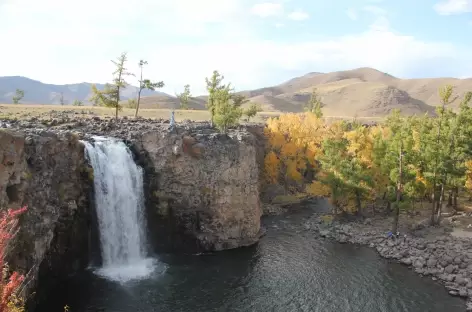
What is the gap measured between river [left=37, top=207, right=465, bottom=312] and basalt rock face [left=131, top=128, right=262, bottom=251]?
2340mm

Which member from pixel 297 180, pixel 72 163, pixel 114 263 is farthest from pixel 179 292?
pixel 297 180

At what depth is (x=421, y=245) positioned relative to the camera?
42844 millimetres

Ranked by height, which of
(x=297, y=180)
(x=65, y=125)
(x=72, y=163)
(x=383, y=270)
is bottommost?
(x=383, y=270)

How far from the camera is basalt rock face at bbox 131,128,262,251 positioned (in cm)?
4144

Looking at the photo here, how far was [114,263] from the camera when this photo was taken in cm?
3716

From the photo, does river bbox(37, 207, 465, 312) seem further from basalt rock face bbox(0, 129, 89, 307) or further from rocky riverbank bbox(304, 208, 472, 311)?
basalt rock face bbox(0, 129, 89, 307)

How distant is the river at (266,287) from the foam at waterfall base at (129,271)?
0.70m

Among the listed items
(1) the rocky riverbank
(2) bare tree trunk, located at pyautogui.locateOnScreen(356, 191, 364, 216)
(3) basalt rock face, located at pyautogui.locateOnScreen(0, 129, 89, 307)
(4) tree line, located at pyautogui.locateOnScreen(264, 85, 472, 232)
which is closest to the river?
(1) the rocky riverbank

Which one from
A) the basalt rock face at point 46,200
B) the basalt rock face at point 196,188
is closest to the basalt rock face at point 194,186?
the basalt rock face at point 196,188

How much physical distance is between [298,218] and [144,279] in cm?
2728

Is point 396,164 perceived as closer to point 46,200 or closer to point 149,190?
point 149,190

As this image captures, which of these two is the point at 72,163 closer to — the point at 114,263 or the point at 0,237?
the point at 114,263

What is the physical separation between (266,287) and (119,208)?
16.1 meters

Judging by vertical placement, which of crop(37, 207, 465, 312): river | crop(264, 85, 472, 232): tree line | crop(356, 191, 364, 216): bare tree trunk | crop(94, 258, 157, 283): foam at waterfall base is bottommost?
crop(37, 207, 465, 312): river
